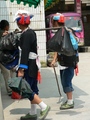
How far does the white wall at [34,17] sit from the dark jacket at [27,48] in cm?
623

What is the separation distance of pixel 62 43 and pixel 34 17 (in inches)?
241

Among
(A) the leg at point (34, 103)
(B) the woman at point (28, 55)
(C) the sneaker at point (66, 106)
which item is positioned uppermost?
(B) the woman at point (28, 55)

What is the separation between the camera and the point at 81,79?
356 inches

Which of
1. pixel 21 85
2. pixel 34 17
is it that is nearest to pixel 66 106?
pixel 21 85

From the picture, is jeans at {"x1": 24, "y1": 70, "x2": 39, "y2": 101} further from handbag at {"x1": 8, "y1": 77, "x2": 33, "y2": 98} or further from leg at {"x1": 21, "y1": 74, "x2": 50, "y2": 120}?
handbag at {"x1": 8, "y1": 77, "x2": 33, "y2": 98}

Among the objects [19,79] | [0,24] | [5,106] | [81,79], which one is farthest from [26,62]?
[81,79]

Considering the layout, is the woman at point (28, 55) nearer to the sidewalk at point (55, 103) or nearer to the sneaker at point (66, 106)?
the sidewalk at point (55, 103)

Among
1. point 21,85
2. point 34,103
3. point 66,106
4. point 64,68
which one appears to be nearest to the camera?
point 21,85

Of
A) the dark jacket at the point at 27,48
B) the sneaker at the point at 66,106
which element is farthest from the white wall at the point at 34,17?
the dark jacket at the point at 27,48

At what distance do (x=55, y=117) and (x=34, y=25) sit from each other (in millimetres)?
6361

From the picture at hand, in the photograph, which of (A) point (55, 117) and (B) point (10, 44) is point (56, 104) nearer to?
(A) point (55, 117)

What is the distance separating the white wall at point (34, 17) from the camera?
11102 millimetres

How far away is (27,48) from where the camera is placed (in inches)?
193

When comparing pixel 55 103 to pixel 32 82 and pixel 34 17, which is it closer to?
pixel 32 82
